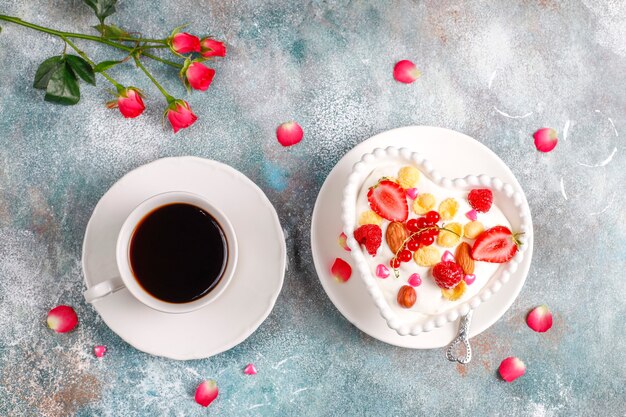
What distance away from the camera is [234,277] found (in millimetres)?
1031

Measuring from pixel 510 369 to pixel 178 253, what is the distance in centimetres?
64

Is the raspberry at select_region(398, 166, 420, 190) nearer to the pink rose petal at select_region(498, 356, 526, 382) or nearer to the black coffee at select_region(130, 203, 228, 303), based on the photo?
the black coffee at select_region(130, 203, 228, 303)

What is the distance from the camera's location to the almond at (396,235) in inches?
36.8

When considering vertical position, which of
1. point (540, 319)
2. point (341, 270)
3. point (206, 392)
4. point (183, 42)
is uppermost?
point (183, 42)

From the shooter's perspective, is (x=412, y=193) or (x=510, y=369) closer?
(x=412, y=193)

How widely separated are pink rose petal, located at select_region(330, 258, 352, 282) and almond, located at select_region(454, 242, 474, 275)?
7.2 inches

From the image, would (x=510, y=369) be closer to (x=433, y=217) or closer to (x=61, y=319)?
(x=433, y=217)

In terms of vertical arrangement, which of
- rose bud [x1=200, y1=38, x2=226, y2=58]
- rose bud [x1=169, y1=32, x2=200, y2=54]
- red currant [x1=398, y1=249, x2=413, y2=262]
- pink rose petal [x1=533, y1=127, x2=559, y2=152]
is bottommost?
red currant [x1=398, y1=249, x2=413, y2=262]

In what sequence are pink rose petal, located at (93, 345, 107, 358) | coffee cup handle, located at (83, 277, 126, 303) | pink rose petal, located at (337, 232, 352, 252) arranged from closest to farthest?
coffee cup handle, located at (83, 277, 126, 303) → pink rose petal, located at (337, 232, 352, 252) → pink rose petal, located at (93, 345, 107, 358)

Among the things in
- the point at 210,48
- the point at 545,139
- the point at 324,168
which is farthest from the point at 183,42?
the point at 545,139

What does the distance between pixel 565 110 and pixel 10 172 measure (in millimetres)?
1008

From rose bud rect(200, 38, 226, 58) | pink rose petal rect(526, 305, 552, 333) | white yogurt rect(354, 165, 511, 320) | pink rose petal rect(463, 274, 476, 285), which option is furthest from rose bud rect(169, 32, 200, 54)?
pink rose petal rect(526, 305, 552, 333)

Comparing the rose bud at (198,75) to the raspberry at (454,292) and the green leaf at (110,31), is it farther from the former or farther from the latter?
the raspberry at (454,292)

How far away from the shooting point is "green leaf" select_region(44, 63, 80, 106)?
1.08 meters
